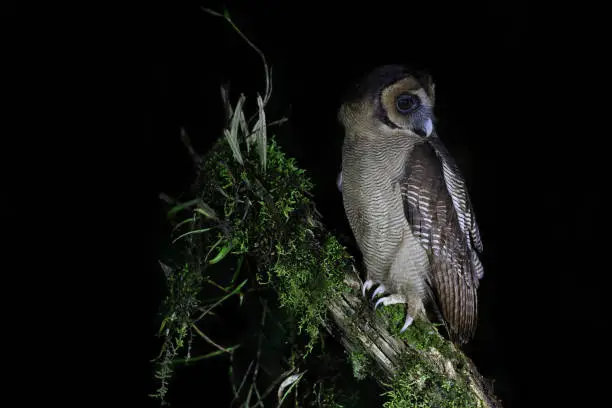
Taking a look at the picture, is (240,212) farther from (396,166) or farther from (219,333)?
(219,333)

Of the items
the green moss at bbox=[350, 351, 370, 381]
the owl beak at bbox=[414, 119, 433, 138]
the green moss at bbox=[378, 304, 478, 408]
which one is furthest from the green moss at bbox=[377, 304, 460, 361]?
the owl beak at bbox=[414, 119, 433, 138]

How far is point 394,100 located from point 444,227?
1.26 ft

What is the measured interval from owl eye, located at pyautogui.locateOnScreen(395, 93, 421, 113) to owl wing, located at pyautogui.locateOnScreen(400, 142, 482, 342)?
14 centimetres

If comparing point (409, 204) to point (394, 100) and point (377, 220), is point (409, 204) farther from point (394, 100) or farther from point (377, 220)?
point (394, 100)

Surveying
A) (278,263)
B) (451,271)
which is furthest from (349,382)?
(278,263)

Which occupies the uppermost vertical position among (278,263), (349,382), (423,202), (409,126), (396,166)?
(409,126)

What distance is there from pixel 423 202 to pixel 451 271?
22 cm

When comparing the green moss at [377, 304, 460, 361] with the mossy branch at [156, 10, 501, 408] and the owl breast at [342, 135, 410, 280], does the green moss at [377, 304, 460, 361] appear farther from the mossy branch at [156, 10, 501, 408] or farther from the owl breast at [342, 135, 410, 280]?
the owl breast at [342, 135, 410, 280]

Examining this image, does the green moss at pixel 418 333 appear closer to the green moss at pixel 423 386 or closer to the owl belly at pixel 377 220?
the green moss at pixel 423 386

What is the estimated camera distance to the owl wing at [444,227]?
1.46 metres

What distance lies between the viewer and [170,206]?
1.40 metres

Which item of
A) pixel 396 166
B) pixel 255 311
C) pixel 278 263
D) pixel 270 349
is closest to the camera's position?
pixel 278 263

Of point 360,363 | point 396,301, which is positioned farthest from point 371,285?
point 360,363

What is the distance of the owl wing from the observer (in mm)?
1463
